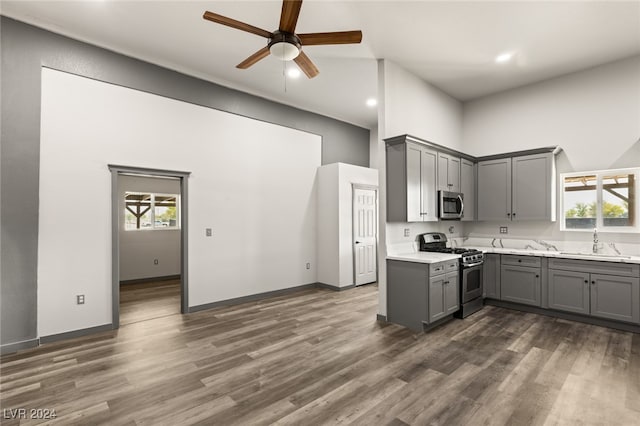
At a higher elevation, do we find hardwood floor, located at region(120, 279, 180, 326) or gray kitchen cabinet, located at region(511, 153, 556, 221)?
gray kitchen cabinet, located at region(511, 153, 556, 221)

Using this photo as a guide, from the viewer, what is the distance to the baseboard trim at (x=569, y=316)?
12.6 feet

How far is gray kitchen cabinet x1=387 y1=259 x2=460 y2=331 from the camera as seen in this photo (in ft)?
12.3

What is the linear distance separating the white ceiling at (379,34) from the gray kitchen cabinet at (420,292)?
2835 mm

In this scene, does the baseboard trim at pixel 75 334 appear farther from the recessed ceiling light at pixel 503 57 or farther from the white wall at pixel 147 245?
the recessed ceiling light at pixel 503 57

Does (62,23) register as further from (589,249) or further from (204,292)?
(589,249)

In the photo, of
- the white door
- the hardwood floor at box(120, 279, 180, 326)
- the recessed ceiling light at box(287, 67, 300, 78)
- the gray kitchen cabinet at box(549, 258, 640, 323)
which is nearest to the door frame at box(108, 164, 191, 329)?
the hardwood floor at box(120, 279, 180, 326)

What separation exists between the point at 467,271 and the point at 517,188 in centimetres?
175

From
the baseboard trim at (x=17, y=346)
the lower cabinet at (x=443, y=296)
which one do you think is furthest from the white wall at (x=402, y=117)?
the baseboard trim at (x=17, y=346)

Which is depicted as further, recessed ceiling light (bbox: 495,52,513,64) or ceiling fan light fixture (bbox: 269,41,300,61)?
recessed ceiling light (bbox: 495,52,513,64)

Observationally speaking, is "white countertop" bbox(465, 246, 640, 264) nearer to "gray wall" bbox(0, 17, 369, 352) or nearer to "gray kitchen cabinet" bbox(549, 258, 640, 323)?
"gray kitchen cabinet" bbox(549, 258, 640, 323)

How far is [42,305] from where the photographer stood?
3.51 meters

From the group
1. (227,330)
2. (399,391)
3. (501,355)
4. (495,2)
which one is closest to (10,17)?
(227,330)

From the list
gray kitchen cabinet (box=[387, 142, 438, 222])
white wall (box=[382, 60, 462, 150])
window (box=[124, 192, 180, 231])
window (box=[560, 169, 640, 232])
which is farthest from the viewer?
window (box=[124, 192, 180, 231])

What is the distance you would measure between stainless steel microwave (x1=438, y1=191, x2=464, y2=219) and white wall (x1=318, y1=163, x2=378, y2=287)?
77.3 inches
